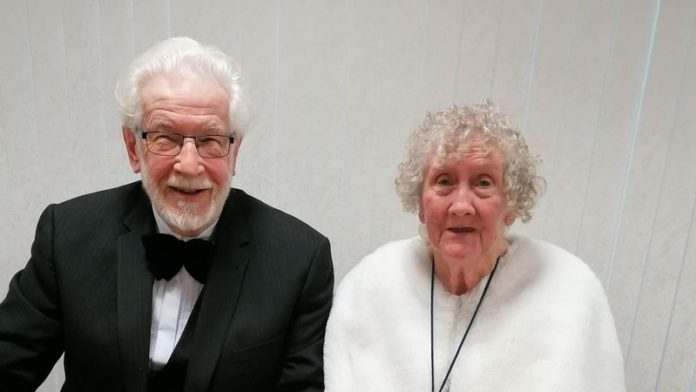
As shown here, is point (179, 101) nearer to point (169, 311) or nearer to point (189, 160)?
point (189, 160)

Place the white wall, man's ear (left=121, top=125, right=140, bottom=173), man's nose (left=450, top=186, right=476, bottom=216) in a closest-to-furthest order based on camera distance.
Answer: man's nose (left=450, top=186, right=476, bottom=216) → man's ear (left=121, top=125, right=140, bottom=173) → the white wall

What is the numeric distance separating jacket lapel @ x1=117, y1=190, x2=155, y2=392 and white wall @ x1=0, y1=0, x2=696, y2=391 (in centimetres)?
60

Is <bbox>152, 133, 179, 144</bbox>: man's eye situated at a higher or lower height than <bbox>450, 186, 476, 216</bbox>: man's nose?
higher

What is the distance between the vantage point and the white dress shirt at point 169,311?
4.32 feet

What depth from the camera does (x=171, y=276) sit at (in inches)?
51.8

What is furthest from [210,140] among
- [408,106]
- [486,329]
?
[486,329]

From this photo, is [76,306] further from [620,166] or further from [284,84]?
[620,166]

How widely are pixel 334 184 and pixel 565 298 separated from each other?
83 cm

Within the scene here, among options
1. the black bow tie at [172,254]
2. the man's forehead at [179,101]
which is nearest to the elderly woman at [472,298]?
the black bow tie at [172,254]

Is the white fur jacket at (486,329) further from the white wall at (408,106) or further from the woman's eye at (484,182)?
the white wall at (408,106)

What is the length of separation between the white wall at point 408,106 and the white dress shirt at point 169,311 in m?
0.56

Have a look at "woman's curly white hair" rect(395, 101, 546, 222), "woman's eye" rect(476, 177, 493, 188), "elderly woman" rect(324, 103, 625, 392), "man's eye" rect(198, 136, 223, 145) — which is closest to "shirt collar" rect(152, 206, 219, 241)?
"man's eye" rect(198, 136, 223, 145)

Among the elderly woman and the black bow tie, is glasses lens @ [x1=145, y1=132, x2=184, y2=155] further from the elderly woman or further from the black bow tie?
the elderly woman

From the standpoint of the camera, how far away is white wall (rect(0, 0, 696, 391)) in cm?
158
